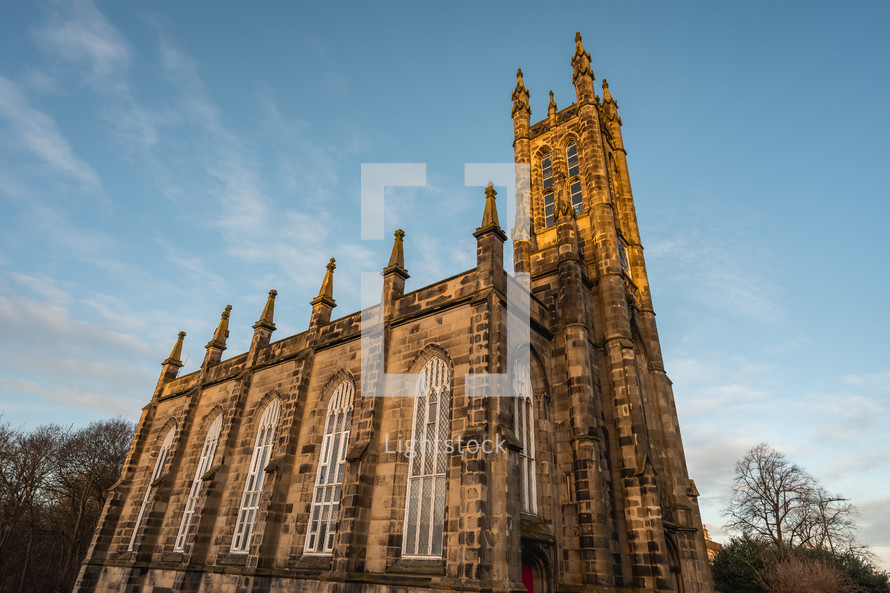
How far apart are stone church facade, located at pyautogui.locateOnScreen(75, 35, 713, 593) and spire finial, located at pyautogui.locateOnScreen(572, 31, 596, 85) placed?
428 cm

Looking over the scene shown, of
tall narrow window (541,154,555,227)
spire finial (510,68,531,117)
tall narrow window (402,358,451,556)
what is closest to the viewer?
tall narrow window (402,358,451,556)

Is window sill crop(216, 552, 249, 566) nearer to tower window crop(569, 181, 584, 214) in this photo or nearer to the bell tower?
the bell tower

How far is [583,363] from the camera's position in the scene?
604 inches

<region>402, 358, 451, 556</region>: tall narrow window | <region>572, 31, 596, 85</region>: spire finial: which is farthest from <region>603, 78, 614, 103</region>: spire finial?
<region>402, 358, 451, 556</region>: tall narrow window

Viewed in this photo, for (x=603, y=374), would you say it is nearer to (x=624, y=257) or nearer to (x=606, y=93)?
(x=624, y=257)

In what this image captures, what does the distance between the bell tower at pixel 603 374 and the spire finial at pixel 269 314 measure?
12.3 metres

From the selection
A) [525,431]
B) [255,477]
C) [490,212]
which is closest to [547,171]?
[490,212]

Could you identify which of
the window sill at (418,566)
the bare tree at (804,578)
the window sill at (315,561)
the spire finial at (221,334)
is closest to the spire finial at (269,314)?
the spire finial at (221,334)

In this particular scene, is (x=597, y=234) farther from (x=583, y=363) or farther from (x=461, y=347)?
(x=461, y=347)

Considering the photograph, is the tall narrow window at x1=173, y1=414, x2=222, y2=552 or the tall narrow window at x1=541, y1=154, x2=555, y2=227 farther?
the tall narrow window at x1=541, y1=154, x2=555, y2=227

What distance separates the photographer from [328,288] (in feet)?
66.2

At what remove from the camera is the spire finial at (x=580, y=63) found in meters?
25.8

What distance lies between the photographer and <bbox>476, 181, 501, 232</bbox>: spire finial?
14.9 m

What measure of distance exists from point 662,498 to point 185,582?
17.8 m
